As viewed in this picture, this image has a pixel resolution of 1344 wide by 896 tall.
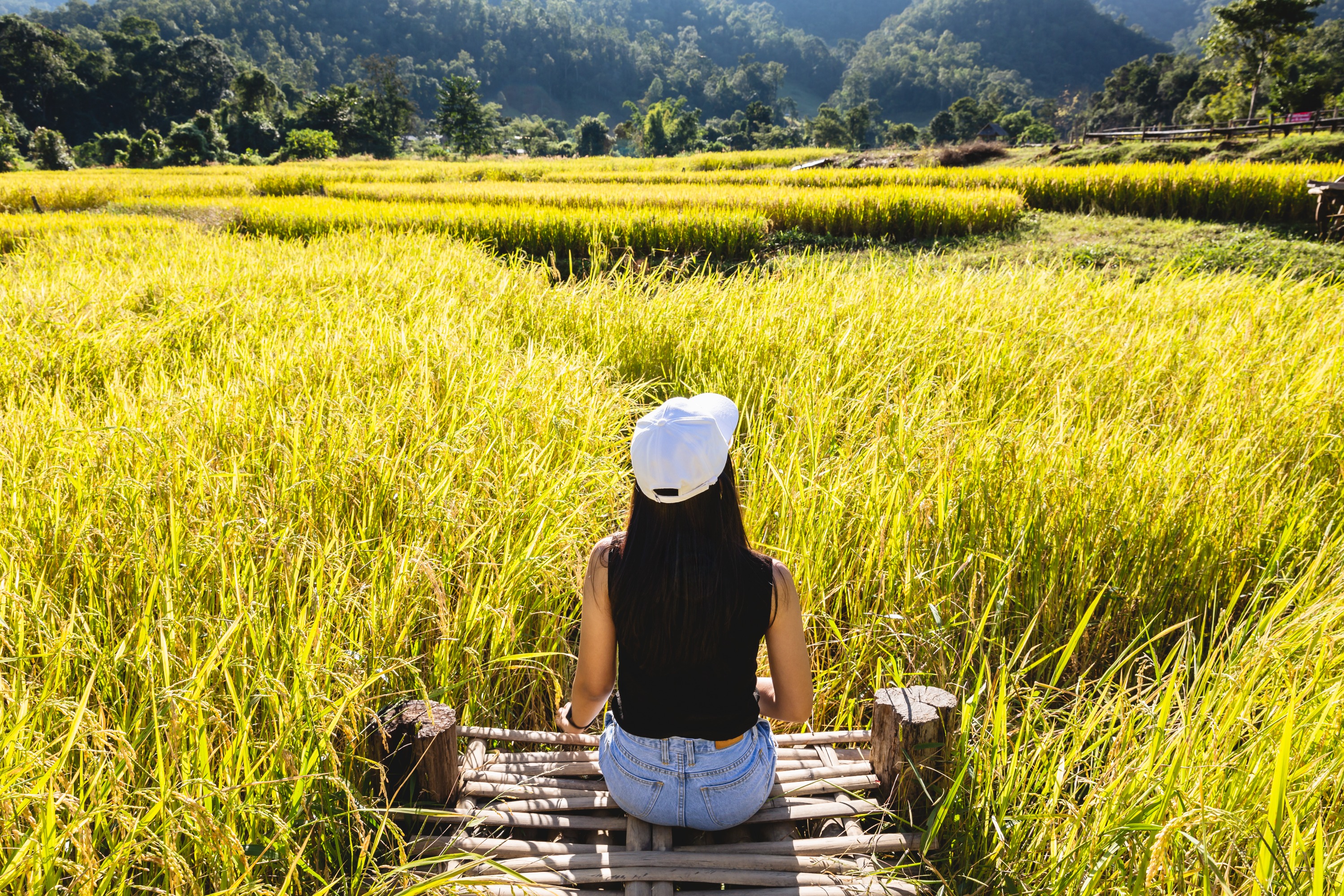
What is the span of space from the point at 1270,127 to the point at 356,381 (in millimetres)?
28733

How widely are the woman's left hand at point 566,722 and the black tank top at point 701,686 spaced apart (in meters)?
0.27

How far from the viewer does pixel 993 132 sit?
4847 cm

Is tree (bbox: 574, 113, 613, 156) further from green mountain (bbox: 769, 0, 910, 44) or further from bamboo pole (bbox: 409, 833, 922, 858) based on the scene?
green mountain (bbox: 769, 0, 910, 44)

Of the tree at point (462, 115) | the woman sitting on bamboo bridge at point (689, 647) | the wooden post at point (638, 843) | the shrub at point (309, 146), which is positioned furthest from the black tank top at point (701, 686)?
the tree at point (462, 115)

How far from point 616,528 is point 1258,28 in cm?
3454

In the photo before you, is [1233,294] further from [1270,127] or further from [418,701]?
[1270,127]

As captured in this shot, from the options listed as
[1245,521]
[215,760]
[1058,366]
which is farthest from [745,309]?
[215,760]

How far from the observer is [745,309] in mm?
4672

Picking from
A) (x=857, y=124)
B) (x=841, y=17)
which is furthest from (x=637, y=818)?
(x=841, y=17)

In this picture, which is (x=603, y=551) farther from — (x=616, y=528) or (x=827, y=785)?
(x=616, y=528)

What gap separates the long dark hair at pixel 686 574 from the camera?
130 centimetres

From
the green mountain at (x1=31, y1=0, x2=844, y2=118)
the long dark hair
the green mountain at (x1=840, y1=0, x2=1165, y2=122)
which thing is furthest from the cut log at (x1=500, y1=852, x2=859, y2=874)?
the green mountain at (x1=840, y1=0, x2=1165, y2=122)

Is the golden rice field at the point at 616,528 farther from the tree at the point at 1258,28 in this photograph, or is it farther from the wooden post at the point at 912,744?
the tree at the point at 1258,28

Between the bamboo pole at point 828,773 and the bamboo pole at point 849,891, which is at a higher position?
the bamboo pole at point 849,891
